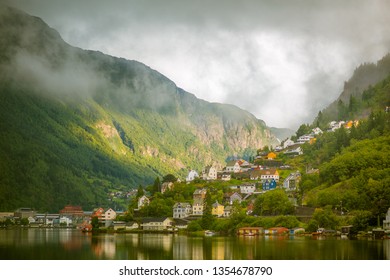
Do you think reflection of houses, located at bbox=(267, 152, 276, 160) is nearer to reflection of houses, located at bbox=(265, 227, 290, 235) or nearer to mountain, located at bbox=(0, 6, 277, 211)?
Result: mountain, located at bbox=(0, 6, 277, 211)

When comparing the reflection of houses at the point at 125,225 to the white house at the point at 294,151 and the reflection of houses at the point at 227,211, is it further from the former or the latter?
the white house at the point at 294,151

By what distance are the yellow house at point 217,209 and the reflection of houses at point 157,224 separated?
174 cm

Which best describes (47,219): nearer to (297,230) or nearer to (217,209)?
(217,209)

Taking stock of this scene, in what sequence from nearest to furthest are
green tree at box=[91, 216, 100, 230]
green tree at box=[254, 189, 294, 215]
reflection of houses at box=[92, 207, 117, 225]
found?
1. green tree at box=[254, 189, 294, 215]
2. green tree at box=[91, 216, 100, 230]
3. reflection of houses at box=[92, 207, 117, 225]

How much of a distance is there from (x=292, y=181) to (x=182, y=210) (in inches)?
184

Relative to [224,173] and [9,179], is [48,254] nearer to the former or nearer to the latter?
[224,173]

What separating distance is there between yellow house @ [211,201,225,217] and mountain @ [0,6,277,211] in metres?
13.9

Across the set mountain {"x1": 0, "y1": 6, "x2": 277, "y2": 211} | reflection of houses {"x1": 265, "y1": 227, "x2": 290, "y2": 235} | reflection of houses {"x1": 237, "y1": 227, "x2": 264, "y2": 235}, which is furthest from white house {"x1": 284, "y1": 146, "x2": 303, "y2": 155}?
reflection of houses {"x1": 265, "y1": 227, "x2": 290, "y2": 235}

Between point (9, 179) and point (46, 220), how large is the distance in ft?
19.2

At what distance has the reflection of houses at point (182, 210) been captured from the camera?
84.9 ft

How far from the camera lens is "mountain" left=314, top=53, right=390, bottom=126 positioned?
2894 centimetres

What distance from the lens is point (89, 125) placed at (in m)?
57.2
